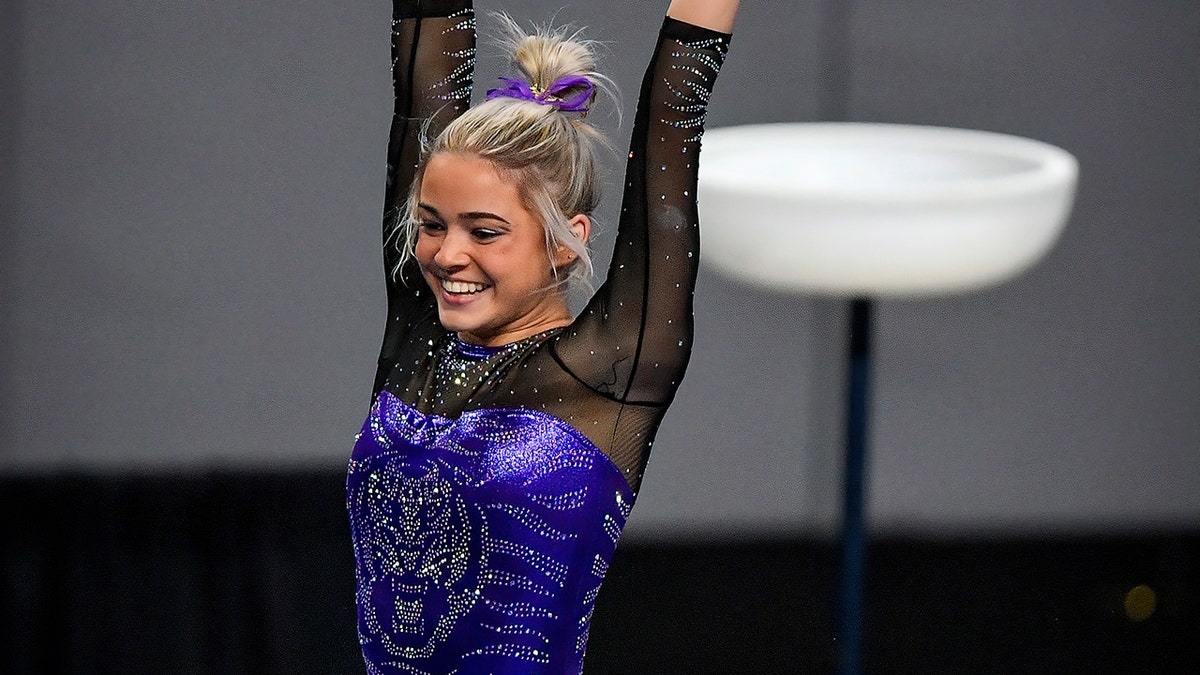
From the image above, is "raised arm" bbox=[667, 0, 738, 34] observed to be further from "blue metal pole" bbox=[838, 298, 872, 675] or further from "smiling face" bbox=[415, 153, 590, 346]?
"blue metal pole" bbox=[838, 298, 872, 675]

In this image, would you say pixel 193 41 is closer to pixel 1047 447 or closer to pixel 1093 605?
pixel 1047 447

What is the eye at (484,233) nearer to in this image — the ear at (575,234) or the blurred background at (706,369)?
the ear at (575,234)

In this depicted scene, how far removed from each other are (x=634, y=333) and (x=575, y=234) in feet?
0.35

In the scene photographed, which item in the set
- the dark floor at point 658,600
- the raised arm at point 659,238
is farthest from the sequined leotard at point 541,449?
the dark floor at point 658,600

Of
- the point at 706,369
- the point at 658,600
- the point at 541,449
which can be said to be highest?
the point at 541,449

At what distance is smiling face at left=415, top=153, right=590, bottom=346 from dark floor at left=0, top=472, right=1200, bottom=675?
44.5 inches

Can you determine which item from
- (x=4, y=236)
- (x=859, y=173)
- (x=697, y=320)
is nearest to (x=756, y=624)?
(x=697, y=320)

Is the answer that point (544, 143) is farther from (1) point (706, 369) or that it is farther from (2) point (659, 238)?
(1) point (706, 369)

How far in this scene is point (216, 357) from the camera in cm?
268

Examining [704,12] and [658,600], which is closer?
[704,12]

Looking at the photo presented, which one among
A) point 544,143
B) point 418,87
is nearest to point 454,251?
point 544,143

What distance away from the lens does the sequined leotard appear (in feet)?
4.72

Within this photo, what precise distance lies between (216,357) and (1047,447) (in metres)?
1.34

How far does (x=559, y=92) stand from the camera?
58.4 inches
